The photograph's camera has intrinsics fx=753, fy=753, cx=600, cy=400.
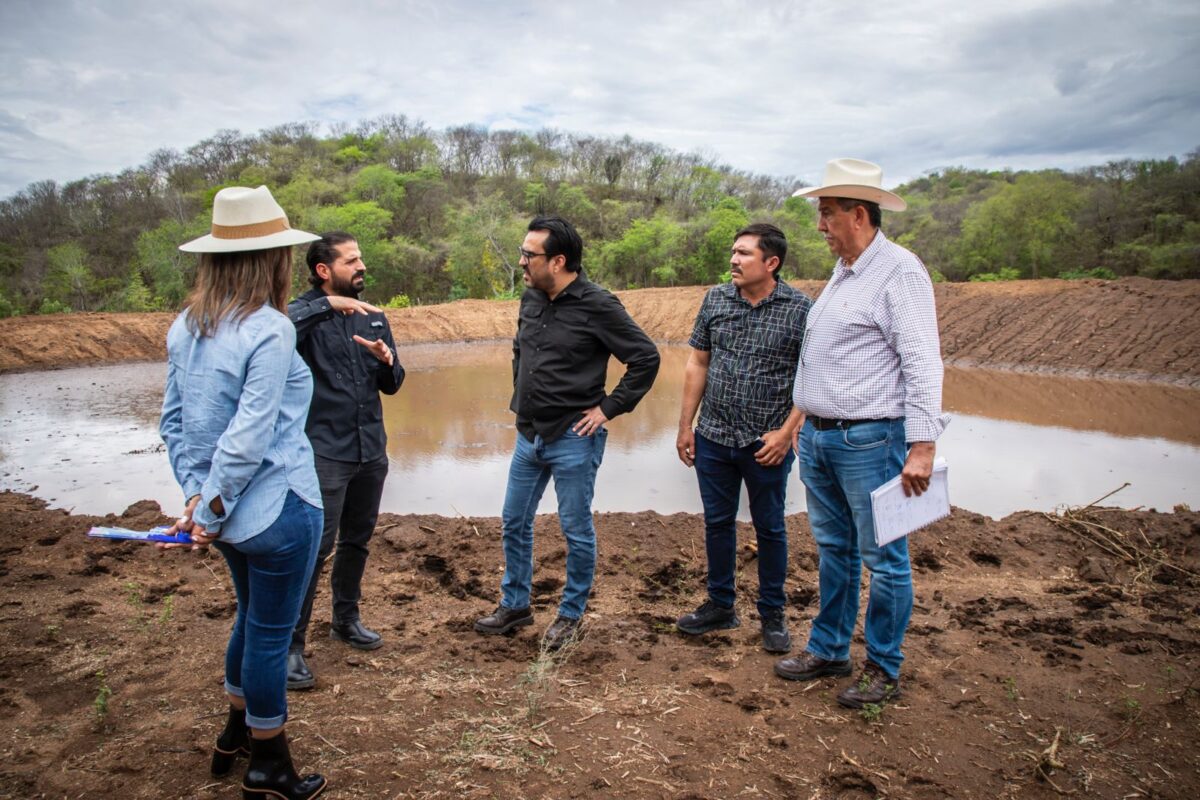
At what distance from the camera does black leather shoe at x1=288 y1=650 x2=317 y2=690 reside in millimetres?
3234

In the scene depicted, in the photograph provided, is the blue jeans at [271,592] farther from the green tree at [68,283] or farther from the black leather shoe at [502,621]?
the green tree at [68,283]

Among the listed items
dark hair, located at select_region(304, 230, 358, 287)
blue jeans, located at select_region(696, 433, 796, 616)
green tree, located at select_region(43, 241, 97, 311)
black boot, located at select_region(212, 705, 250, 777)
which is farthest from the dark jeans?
green tree, located at select_region(43, 241, 97, 311)

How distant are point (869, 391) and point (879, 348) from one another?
7.1 inches

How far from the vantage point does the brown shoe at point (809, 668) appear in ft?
11.0

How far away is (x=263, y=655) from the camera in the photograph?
2285 millimetres

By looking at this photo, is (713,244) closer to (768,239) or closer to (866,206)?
(768,239)

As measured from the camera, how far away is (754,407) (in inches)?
143

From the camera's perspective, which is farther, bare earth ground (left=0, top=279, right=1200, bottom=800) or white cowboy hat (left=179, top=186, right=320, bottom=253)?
bare earth ground (left=0, top=279, right=1200, bottom=800)

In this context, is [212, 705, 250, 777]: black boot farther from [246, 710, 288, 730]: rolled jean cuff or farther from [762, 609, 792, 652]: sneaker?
Answer: [762, 609, 792, 652]: sneaker

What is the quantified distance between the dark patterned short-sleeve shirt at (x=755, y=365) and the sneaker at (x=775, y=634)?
2.92 ft

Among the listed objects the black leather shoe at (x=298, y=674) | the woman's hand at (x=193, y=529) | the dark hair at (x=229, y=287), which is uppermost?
the dark hair at (x=229, y=287)

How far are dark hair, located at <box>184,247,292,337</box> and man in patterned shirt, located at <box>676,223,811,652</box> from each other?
6.62ft

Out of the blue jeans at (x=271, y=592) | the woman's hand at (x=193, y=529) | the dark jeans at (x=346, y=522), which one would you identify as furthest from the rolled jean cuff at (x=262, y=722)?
the dark jeans at (x=346, y=522)

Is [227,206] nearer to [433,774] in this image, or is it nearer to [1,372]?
[433,774]
